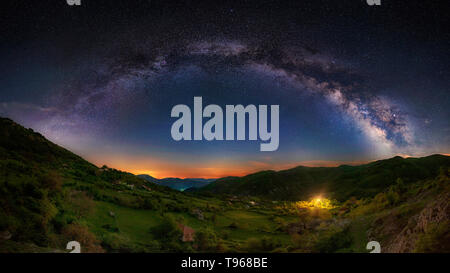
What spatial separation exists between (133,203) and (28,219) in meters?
5.29

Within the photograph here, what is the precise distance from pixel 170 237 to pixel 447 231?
280 inches

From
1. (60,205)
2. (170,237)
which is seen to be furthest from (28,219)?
(170,237)

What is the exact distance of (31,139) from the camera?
73.7 feet

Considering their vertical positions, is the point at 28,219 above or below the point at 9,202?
below

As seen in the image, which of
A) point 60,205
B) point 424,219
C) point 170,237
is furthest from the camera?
point 170,237

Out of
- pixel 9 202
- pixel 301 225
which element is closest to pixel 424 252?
pixel 301 225
